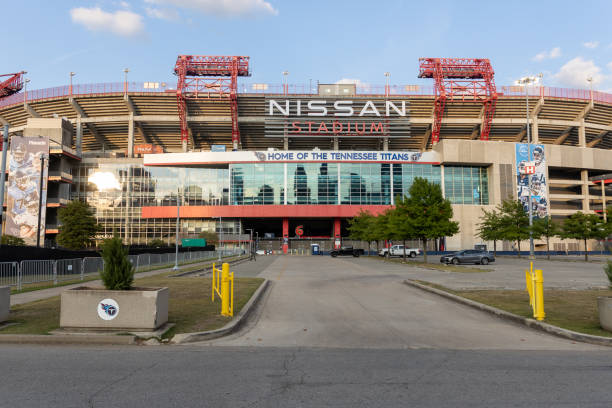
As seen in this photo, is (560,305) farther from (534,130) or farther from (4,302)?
(534,130)

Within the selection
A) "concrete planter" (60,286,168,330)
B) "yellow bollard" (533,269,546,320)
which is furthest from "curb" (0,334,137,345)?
"yellow bollard" (533,269,546,320)

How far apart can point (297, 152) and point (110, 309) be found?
6411 cm

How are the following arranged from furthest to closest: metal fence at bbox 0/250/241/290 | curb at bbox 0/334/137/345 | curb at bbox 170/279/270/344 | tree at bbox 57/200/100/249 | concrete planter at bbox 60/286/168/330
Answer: tree at bbox 57/200/100/249 < metal fence at bbox 0/250/241/290 < concrete planter at bbox 60/286/168/330 < curb at bbox 170/279/270/344 < curb at bbox 0/334/137/345

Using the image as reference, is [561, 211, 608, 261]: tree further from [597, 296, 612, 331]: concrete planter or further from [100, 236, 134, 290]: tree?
[100, 236, 134, 290]: tree

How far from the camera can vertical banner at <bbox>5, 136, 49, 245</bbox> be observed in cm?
6122

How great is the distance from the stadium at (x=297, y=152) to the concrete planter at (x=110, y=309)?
62.6 meters

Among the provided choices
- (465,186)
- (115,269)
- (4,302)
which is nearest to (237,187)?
(465,186)

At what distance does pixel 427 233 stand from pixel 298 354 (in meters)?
30.3

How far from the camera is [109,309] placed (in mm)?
8328

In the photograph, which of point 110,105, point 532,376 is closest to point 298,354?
point 532,376

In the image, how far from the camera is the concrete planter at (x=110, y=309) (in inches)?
325

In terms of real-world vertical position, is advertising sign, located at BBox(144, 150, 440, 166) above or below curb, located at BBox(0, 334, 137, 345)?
above

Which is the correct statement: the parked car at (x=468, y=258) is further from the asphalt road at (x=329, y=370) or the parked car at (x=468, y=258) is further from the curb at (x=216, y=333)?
the curb at (x=216, y=333)

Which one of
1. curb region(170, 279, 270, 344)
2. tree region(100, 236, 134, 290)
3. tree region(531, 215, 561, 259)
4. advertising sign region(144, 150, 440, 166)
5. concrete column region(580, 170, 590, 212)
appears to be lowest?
curb region(170, 279, 270, 344)
